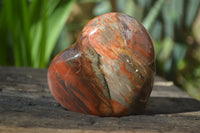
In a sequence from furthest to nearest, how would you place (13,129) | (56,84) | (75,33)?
(75,33)
(56,84)
(13,129)

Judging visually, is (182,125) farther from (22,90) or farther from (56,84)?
(22,90)

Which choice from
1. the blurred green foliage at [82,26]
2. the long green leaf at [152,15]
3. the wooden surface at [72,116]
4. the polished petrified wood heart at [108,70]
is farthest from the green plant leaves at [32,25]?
the polished petrified wood heart at [108,70]

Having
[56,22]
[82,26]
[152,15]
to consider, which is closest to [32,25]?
[56,22]

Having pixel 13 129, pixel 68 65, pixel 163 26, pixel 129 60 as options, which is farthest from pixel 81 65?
pixel 163 26

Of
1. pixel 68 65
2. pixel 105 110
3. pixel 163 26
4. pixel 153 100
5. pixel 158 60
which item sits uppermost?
pixel 68 65

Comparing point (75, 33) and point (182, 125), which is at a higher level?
point (182, 125)

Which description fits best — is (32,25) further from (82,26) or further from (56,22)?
(82,26)
